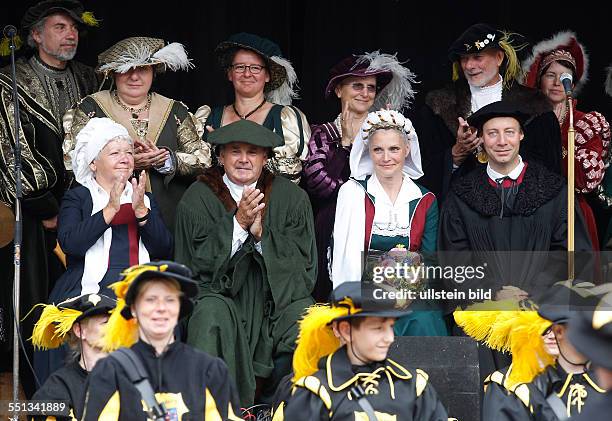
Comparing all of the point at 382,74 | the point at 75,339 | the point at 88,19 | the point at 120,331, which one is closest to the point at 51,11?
the point at 88,19

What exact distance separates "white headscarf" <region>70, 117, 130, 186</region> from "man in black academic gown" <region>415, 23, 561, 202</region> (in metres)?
1.94

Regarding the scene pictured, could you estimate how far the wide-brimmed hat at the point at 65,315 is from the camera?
6793 mm

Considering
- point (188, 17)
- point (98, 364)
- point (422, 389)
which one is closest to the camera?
point (98, 364)

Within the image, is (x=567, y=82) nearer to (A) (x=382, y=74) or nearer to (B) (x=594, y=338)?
(A) (x=382, y=74)

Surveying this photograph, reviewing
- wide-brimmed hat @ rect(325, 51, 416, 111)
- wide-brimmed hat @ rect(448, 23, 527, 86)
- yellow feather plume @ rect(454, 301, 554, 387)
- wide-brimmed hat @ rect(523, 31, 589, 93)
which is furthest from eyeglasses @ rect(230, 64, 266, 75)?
yellow feather plume @ rect(454, 301, 554, 387)

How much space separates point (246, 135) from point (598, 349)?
155 inches

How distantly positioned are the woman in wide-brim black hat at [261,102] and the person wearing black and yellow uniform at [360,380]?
7.59 feet

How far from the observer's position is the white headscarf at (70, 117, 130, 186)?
308 inches

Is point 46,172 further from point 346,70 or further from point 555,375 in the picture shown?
point 555,375

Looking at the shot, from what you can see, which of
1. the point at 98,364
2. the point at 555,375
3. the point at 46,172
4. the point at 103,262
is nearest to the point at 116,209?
the point at 103,262

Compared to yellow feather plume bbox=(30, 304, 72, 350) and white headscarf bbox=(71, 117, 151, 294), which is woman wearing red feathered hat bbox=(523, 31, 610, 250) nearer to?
white headscarf bbox=(71, 117, 151, 294)

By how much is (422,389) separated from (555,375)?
661 mm

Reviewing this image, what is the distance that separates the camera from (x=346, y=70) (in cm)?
885


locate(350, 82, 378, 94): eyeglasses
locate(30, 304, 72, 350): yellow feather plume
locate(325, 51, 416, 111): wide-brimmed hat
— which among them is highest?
locate(325, 51, 416, 111): wide-brimmed hat
